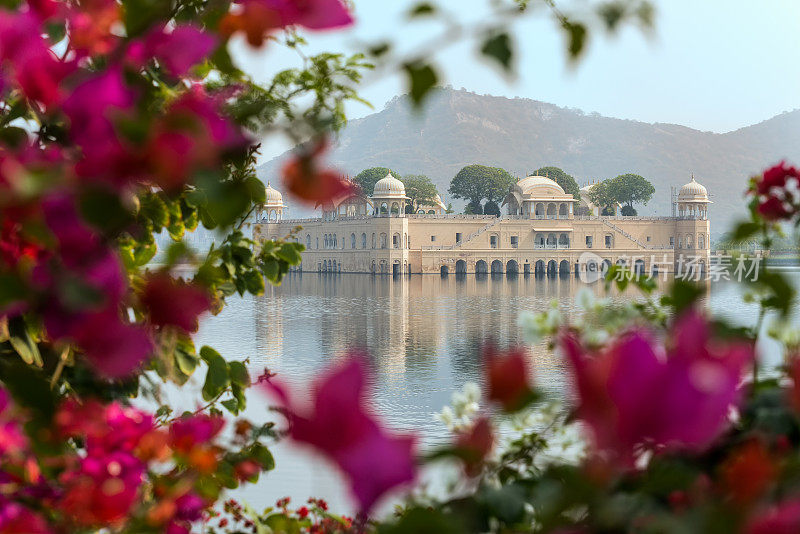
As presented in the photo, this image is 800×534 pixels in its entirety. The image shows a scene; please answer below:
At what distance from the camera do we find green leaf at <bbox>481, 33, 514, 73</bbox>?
1.33 ft

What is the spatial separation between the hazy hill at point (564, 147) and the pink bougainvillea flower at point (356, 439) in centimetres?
7376

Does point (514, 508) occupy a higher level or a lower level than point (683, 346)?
lower

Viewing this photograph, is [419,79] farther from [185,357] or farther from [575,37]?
[185,357]

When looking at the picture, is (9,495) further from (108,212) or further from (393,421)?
(393,421)

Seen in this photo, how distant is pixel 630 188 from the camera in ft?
102

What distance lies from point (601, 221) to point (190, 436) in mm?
26734

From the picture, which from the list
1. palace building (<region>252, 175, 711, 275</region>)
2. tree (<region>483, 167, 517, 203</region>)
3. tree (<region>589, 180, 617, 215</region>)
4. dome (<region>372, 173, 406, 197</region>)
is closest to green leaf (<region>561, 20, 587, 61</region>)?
palace building (<region>252, 175, 711, 275</region>)

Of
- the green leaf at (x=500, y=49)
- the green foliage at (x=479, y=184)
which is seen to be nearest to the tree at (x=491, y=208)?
the green foliage at (x=479, y=184)

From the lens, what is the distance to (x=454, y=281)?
24391 mm

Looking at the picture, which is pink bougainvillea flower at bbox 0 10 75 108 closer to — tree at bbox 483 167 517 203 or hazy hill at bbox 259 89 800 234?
tree at bbox 483 167 517 203

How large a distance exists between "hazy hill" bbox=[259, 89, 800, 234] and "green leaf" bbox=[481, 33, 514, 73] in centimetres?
7359

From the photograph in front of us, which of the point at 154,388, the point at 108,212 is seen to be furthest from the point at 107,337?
the point at 154,388

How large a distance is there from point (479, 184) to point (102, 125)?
97.2 feet

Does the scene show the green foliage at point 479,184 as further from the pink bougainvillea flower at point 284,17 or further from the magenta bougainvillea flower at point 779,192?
the pink bougainvillea flower at point 284,17
